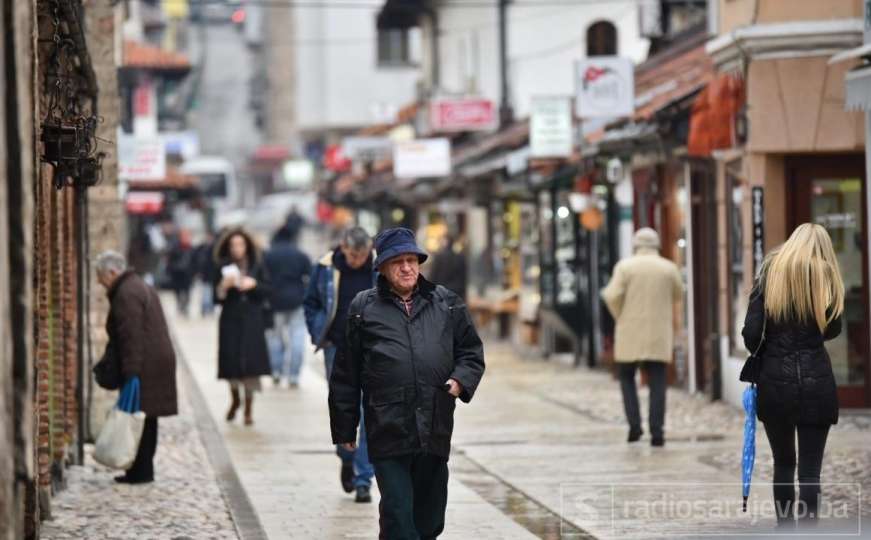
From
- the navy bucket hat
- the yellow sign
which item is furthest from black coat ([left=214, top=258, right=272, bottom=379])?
the yellow sign

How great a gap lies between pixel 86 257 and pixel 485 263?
769 inches

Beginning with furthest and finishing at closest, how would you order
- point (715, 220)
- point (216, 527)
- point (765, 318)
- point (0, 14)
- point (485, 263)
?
point (485, 263) < point (715, 220) < point (216, 527) < point (765, 318) < point (0, 14)

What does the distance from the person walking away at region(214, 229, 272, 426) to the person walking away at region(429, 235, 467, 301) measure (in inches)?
491

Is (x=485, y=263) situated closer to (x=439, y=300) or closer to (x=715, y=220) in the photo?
(x=715, y=220)

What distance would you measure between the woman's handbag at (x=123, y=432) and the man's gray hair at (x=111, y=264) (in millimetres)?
796

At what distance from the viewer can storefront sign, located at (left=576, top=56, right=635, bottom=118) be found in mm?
23656

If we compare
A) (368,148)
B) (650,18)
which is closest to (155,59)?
(368,148)

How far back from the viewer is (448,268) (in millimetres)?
32219

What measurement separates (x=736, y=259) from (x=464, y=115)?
18310 mm

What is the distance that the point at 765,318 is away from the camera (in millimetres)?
10648

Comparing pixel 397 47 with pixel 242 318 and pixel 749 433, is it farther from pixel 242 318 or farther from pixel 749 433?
pixel 749 433

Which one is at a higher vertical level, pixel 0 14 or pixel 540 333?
pixel 0 14

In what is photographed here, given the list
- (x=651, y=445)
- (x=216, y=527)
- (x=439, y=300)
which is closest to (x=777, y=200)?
(x=651, y=445)

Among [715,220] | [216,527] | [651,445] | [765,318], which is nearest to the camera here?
[765,318]
